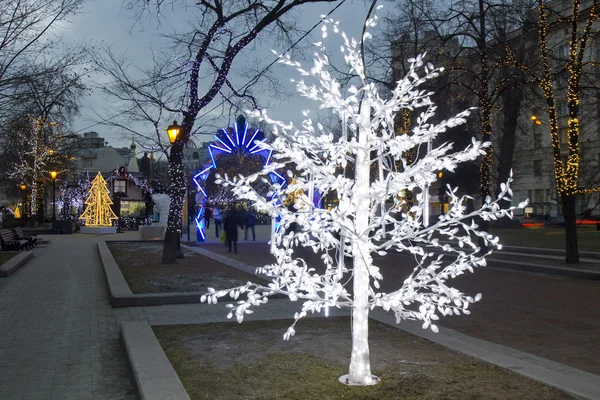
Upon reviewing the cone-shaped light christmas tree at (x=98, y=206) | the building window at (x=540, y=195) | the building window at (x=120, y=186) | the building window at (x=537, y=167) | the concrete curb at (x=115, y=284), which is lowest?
the concrete curb at (x=115, y=284)

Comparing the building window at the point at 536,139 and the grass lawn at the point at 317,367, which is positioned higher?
the building window at the point at 536,139

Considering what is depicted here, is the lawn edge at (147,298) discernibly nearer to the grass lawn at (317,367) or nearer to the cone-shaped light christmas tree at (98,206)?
the grass lawn at (317,367)

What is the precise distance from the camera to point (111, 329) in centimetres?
851

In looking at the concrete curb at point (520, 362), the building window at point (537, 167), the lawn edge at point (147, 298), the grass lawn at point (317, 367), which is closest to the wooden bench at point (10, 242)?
the lawn edge at point (147, 298)

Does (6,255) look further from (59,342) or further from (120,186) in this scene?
(120,186)

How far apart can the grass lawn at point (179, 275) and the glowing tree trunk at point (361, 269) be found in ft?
21.2

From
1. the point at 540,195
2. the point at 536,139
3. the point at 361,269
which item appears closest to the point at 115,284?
the point at 361,269

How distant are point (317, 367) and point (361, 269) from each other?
3.82ft

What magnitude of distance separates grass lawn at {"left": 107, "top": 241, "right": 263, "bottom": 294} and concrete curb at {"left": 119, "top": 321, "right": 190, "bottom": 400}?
4210 millimetres

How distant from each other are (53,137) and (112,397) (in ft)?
130

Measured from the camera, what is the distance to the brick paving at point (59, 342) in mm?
5738

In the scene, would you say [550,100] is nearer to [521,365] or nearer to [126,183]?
[521,365]

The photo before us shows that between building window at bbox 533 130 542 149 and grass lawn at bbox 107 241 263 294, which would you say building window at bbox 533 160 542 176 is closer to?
building window at bbox 533 130 542 149

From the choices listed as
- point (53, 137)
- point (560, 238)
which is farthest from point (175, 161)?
point (53, 137)
